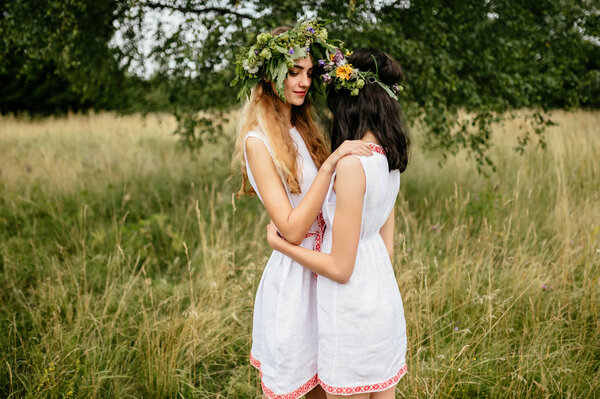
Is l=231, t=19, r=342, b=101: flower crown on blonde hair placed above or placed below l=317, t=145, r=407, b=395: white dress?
above

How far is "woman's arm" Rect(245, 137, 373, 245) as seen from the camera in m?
1.55

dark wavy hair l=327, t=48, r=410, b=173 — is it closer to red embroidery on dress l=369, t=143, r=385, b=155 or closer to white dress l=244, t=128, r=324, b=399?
red embroidery on dress l=369, t=143, r=385, b=155

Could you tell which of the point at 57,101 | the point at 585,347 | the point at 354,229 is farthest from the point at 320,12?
the point at 57,101

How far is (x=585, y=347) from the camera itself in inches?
106

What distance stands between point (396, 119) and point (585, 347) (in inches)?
86.3

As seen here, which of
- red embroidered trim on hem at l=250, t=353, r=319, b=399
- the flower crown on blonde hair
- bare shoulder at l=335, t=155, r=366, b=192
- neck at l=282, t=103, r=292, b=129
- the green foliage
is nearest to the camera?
bare shoulder at l=335, t=155, r=366, b=192

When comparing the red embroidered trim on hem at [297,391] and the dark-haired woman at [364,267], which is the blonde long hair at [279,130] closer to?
the dark-haired woman at [364,267]

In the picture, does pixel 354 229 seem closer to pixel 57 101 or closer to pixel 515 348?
pixel 515 348

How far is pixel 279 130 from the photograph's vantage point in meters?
1.89

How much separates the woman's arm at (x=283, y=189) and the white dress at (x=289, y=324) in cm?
6

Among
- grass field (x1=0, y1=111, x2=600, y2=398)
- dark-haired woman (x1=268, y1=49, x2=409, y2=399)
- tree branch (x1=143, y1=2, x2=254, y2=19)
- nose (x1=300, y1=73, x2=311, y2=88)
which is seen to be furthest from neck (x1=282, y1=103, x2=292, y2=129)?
tree branch (x1=143, y1=2, x2=254, y2=19)

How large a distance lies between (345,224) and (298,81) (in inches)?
31.6

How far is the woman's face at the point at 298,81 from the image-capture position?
1.92 meters

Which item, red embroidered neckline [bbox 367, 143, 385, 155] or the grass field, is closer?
red embroidered neckline [bbox 367, 143, 385, 155]
